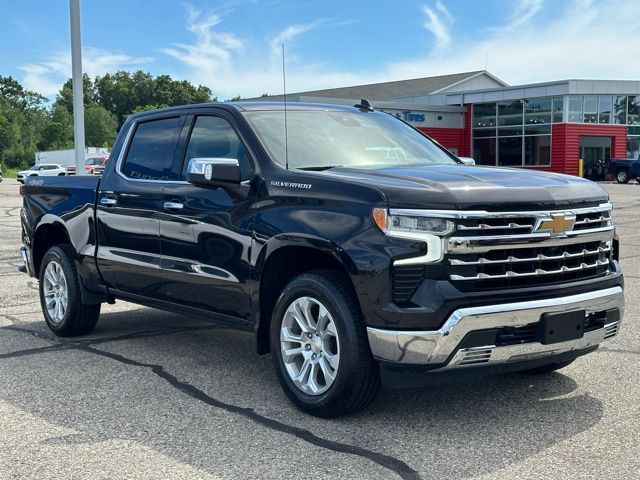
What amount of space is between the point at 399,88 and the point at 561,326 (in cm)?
5835

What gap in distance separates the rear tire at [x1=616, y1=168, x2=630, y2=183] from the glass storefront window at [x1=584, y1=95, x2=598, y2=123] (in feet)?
17.5

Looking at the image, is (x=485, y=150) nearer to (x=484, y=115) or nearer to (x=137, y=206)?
(x=484, y=115)

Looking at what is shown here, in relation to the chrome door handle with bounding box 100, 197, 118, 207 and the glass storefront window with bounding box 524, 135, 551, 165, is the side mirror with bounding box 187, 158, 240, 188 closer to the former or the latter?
the chrome door handle with bounding box 100, 197, 118, 207

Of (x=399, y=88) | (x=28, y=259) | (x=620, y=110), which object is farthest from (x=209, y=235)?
(x=399, y=88)

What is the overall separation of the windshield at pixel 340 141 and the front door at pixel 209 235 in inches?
9.9

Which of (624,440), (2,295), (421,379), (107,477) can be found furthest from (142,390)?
(2,295)

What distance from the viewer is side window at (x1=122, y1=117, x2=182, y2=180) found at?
5.86 m

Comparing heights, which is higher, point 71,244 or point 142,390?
point 71,244

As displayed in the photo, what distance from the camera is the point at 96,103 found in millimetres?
129875

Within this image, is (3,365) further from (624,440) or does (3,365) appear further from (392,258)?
(624,440)

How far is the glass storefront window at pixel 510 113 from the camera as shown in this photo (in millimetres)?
47056

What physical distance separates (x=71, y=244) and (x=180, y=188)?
6.26 ft

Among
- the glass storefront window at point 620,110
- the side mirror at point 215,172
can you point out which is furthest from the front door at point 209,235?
the glass storefront window at point 620,110

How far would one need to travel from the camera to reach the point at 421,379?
412 centimetres
